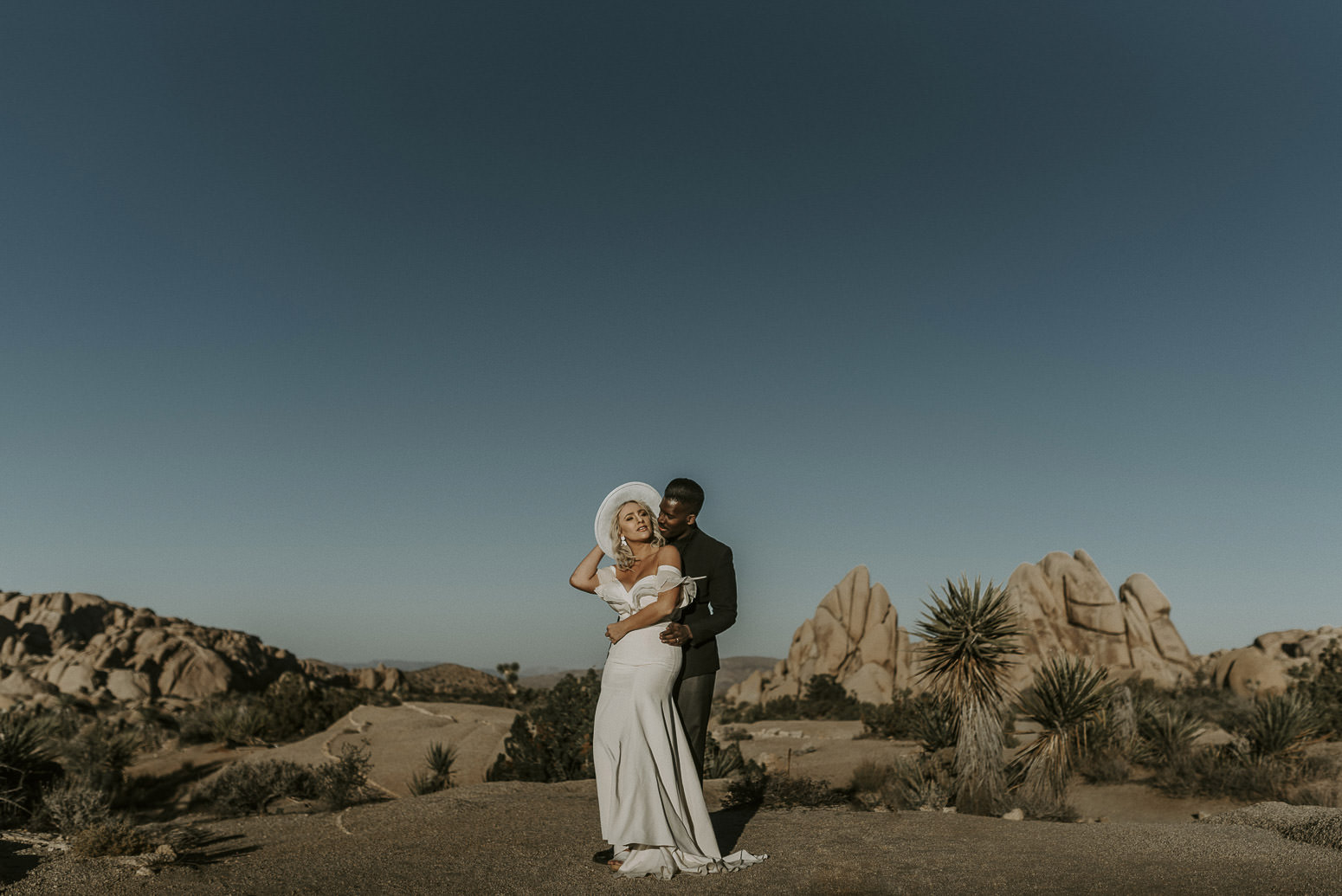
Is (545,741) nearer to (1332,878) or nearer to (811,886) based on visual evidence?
(811,886)

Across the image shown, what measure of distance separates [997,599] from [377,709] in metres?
19.0

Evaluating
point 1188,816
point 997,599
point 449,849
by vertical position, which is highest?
point 997,599

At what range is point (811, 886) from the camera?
5.30m

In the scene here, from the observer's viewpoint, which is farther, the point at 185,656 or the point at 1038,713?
the point at 185,656

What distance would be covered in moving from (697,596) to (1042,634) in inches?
1533

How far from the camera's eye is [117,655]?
36.7m

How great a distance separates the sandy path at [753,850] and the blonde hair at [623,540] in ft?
7.06

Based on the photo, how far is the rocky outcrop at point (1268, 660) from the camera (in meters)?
31.6

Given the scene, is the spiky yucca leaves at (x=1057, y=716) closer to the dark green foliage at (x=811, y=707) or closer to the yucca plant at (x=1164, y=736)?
the yucca plant at (x=1164, y=736)

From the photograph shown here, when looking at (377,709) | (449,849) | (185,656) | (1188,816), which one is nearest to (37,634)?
(185,656)

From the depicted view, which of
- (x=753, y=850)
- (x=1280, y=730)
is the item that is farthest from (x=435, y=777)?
(x=1280, y=730)

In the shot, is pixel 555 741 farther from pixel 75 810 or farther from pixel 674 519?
pixel 674 519

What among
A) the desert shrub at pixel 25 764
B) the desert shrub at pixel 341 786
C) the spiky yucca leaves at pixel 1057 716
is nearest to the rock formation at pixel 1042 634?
the spiky yucca leaves at pixel 1057 716

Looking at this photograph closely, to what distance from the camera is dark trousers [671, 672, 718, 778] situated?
19.9 ft
